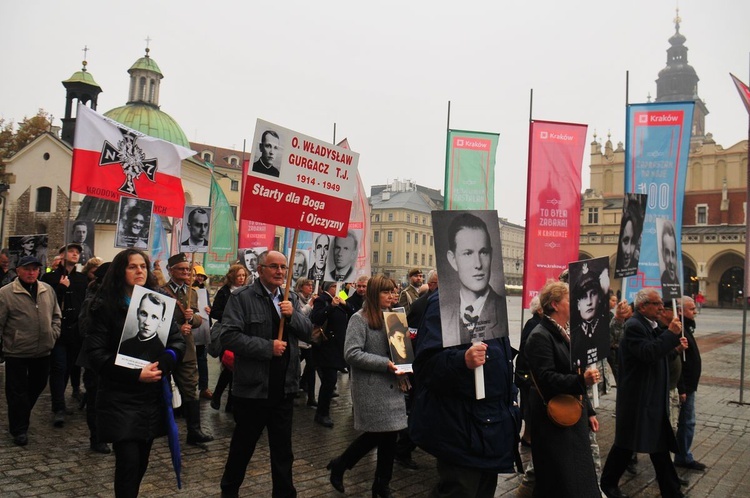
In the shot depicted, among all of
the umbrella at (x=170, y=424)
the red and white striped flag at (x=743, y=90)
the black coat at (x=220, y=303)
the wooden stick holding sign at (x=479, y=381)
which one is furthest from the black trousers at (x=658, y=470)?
the red and white striped flag at (x=743, y=90)

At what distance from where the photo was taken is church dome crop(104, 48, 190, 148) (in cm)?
5288

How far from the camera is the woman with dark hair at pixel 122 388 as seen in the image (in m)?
3.92

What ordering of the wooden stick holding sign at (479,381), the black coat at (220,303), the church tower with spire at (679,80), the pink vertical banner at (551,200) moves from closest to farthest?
1. the wooden stick holding sign at (479,381)
2. the black coat at (220,303)
3. the pink vertical banner at (551,200)
4. the church tower with spire at (679,80)

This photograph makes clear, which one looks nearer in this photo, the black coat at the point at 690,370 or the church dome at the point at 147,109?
the black coat at the point at 690,370

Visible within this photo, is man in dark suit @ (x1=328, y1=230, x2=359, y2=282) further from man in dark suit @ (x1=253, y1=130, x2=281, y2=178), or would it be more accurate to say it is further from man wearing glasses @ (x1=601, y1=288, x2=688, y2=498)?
man wearing glasses @ (x1=601, y1=288, x2=688, y2=498)

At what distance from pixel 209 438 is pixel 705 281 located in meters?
62.3

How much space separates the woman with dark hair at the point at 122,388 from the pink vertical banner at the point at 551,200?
7.63 meters

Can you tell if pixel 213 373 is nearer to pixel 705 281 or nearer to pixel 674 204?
pixel 674 204

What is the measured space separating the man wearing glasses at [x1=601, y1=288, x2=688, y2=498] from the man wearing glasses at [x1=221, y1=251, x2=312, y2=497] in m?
3.04

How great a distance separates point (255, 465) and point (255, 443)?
1.51m

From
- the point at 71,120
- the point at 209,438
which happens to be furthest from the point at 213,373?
the point at 71,120

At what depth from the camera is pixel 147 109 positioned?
54594 mm

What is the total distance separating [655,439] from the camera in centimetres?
535

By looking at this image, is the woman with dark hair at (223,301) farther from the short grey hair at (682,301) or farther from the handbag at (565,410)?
the short grey hair at (682,301)
